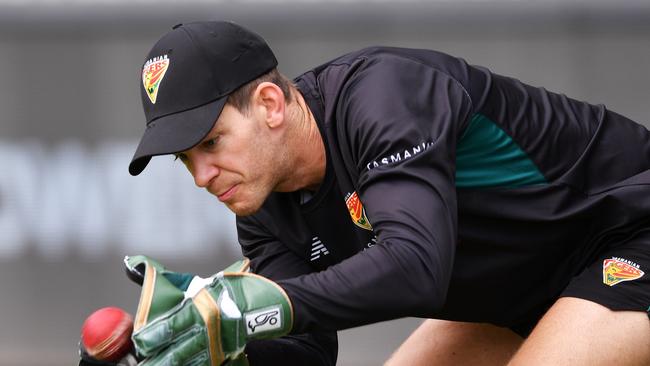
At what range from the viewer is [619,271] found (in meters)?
3.44

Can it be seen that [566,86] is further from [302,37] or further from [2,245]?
[2,245]

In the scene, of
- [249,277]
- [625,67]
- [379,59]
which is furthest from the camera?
[625,67]

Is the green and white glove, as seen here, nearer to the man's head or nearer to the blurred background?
the man's head

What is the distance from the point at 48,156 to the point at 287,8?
1365 millimetres

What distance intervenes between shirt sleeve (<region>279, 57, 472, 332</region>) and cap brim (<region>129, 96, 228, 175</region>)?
1.22 feet

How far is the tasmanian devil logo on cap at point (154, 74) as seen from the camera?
10.7 ft

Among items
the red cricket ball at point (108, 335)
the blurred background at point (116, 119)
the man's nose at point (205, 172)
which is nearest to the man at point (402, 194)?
the man's nose at point (205, 172)

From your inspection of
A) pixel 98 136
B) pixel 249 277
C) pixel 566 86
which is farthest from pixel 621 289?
pixel 98 136

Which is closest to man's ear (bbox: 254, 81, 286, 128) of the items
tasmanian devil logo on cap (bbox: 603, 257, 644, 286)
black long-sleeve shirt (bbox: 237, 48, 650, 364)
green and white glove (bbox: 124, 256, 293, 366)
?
black long-sleeve shirt (bbox: 237, 48, 650, 364)

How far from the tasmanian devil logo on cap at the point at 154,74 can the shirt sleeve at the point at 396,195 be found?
1.62 ft

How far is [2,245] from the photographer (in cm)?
598

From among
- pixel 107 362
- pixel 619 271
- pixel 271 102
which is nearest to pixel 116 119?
pixel 271 102

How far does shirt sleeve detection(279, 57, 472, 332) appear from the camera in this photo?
114 inches

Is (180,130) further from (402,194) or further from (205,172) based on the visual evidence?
(402,194)
